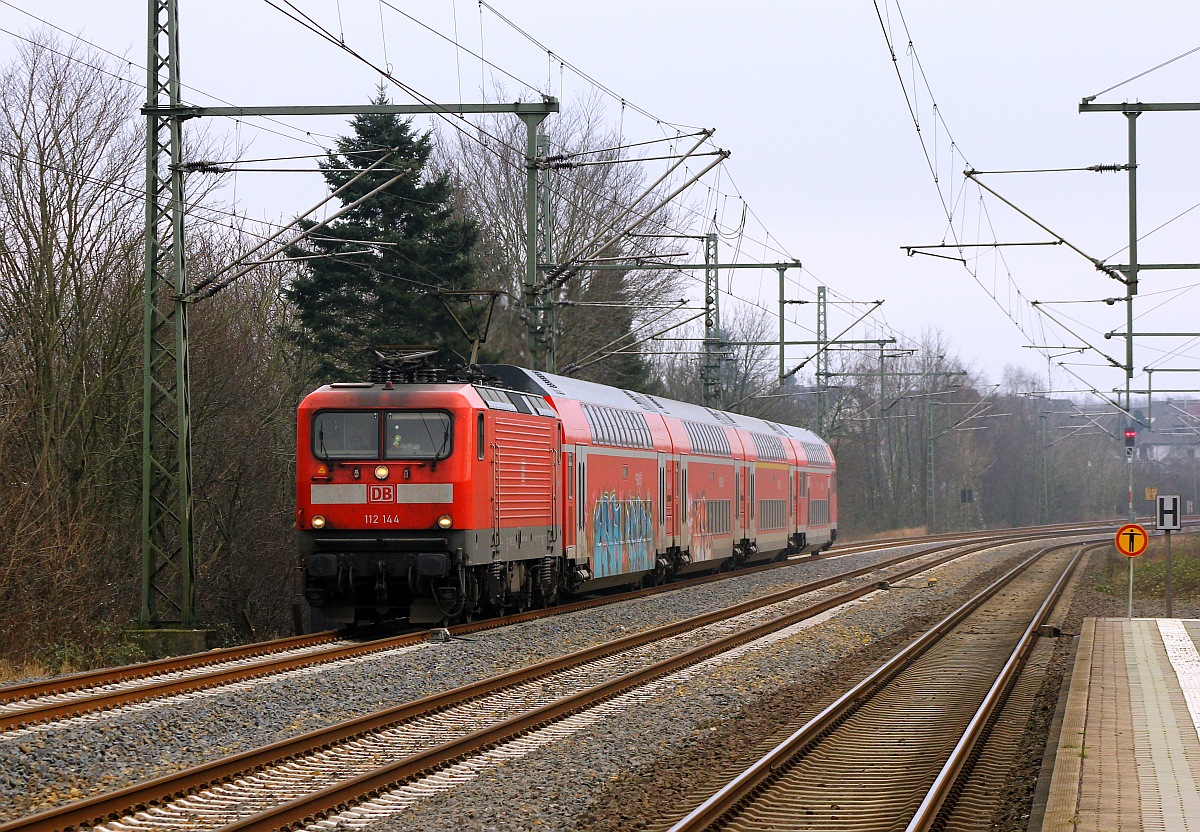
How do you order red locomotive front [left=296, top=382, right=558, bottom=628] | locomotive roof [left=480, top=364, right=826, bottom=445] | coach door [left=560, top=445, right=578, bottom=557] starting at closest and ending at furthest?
red locomotive front [left=296, top=382, right=558, bottom=628] < locomotive roof [left=480, top=364, right=826, bottom=445] < coach door [left=560, top=445, right=578, bottom=557]

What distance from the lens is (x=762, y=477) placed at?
36094 mm

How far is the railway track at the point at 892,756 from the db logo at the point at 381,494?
20.3 feet

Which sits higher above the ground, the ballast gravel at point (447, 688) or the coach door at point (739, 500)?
the coach door at point (739, 500)

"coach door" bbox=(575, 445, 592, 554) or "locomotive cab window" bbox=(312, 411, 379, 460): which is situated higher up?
"locomotive cab window" bbox=(312, 411, 379, 460)

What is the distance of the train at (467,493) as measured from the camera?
17.7 meters

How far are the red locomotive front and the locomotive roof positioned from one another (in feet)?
9.00

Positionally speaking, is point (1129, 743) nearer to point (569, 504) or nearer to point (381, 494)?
point (381, 494)

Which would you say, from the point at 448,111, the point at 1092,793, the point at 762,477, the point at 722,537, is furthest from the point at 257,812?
the point at 762,477

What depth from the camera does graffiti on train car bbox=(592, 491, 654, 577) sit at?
2350 centimetres

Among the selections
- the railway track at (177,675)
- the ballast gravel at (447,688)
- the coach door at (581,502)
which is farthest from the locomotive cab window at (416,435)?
the coach door at (581,502)

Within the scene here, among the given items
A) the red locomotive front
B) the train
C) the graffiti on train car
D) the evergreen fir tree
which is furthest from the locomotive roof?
the evergreen fir tree

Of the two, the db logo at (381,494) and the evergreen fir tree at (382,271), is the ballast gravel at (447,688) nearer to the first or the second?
the db logo at (381,494)

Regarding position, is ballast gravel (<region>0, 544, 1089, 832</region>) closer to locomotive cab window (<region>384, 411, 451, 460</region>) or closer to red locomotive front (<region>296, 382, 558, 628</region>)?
red locomotive front (<region>296, 382, 558, 628</region>)

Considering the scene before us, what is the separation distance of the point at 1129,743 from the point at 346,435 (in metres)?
10.8
